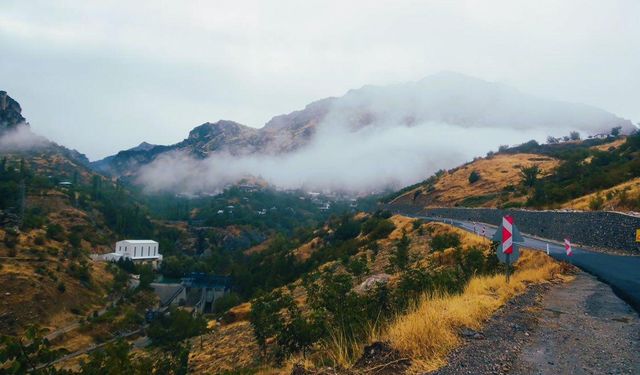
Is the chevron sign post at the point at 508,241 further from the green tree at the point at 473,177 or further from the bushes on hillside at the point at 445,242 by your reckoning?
the green tree at the point at 473,177

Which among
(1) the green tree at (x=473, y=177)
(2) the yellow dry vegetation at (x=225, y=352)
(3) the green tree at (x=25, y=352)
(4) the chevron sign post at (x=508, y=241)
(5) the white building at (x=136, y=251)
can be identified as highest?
(1) the green tree at (x=473, y=177)

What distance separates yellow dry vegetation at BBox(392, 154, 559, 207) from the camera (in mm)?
84625

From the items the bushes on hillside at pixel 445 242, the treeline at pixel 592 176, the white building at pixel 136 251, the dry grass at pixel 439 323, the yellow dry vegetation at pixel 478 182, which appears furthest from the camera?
the white building at pixel 136 251

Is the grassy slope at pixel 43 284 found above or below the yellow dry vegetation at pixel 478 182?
below

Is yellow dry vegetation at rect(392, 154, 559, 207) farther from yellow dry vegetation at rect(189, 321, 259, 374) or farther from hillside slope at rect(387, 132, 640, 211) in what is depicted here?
yellow dry vegetation at rect(189, 321, 259, 374)

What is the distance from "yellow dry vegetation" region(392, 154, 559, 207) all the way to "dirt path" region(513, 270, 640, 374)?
210ft

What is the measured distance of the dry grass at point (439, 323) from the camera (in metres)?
6.61

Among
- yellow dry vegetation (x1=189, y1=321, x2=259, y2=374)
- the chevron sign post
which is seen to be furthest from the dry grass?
yellow dry vegetation (x1=189, y1=321, x2=259, y2=374)

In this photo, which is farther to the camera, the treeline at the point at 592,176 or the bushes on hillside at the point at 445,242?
the treeline at the point at 592,176

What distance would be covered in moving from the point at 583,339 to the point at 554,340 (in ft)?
2.27

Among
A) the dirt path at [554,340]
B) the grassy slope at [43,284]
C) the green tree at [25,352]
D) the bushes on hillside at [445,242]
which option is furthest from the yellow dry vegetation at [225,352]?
the grassy slope at [43,284]

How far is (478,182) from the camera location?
92375mm

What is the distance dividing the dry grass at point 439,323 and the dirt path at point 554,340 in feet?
0.80

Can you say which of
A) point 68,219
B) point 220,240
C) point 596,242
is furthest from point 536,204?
point 220,240
